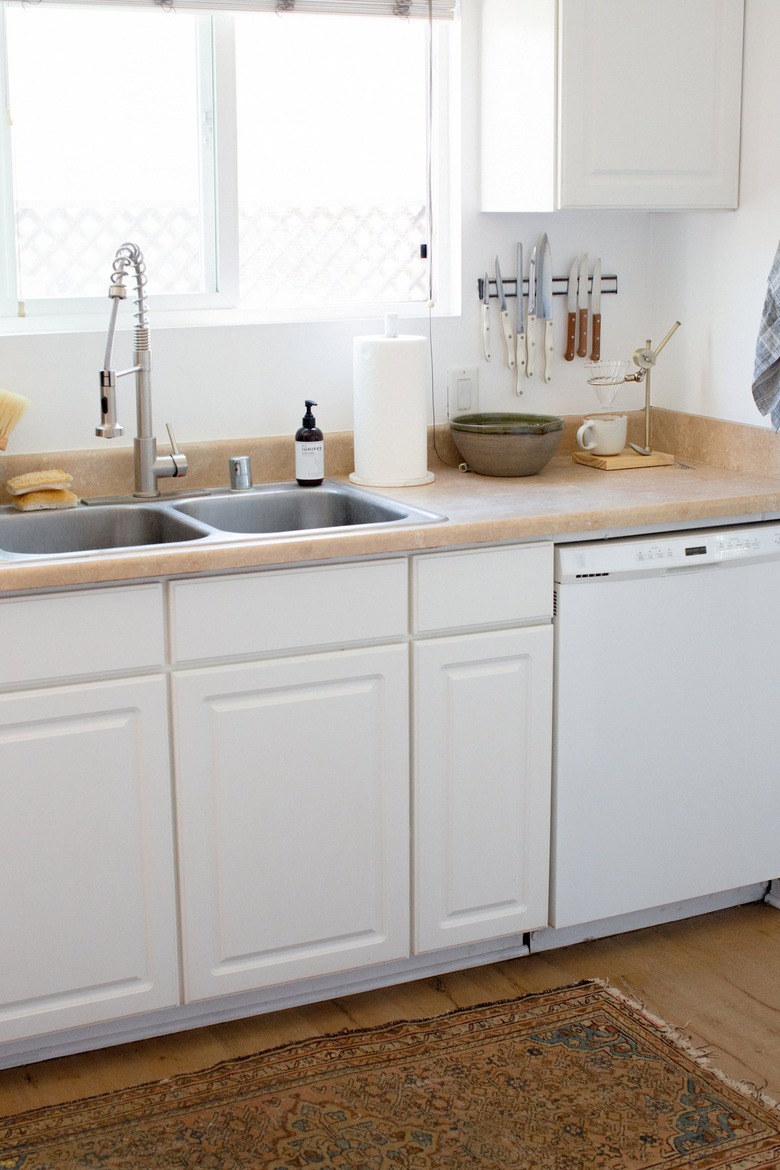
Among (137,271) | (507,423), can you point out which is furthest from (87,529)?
(507,423)

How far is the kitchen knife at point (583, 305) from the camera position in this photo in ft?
10.2

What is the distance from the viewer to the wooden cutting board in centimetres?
295

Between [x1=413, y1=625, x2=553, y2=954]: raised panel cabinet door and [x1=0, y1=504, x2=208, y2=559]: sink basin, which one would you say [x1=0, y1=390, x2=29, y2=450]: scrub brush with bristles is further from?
[x1=413, y1=625, x2=553, y2=954]: raised panel cabinet door

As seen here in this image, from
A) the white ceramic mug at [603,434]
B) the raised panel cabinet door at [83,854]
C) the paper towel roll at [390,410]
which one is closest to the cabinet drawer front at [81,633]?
the raised panel cabinet door at [83,854]

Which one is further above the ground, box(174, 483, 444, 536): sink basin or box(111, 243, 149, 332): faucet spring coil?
box(111, 243, 149, 332): faucet spring coil

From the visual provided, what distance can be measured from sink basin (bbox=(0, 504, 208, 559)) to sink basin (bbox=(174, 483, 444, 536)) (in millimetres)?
71

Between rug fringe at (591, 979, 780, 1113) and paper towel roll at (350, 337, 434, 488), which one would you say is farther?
paper towel roll at (350, 337, 434, 488)

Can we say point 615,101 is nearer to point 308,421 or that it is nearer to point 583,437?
point 583,437

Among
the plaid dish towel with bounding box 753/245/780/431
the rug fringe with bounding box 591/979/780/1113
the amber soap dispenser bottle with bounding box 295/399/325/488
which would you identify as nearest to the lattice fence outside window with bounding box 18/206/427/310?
the amber soap dispenser bottle with bounding box 295/399/325/488

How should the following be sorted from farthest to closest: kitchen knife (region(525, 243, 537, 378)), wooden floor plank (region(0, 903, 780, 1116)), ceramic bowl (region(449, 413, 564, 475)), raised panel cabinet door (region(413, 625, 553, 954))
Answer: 1. kitchen knife (region(525, 243, 537, 378))
2. ceramic bowl (region(449, 413, 564, 475))
3. raised panel cabinet door (region(413, 625, 553, 954))
4. wooden floor plank (region(0, 903, 780, 1116))

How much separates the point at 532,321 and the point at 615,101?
543mm

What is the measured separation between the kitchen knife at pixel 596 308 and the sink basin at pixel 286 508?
78 centimetres

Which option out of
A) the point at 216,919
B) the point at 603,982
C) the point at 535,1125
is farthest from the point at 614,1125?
the point at 216,919

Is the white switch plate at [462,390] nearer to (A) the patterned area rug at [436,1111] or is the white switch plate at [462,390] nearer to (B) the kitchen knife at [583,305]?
(B) the kitchen knife at [583,305]
